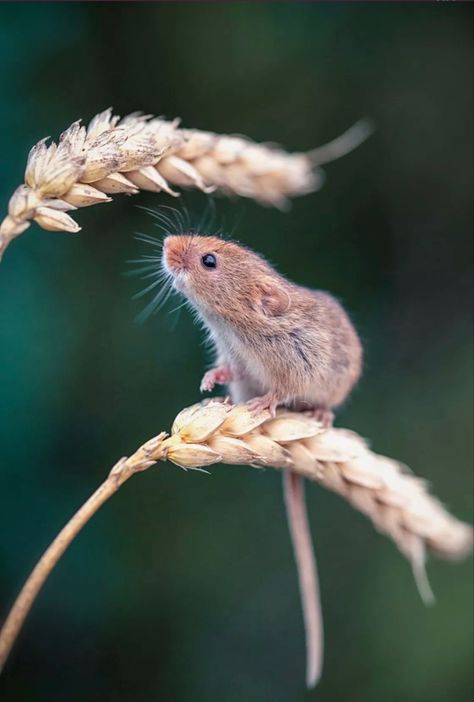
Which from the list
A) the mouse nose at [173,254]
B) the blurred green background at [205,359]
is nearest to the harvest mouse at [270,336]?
the mouse nose at [173,254]

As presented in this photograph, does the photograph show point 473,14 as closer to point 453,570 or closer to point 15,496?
point 453,570

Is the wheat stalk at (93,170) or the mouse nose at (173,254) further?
the mouse nose at (173,254)

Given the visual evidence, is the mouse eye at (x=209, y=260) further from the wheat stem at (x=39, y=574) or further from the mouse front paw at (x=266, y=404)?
the wheat stem at (x=39, y=574)

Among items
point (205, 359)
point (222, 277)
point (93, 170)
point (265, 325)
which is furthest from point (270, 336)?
point (205, 359)

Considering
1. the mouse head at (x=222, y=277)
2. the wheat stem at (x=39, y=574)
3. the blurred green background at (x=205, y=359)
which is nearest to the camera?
the wheat stem at (x=39, y=574)

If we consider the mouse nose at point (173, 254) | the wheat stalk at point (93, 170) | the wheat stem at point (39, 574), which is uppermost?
the mouse nose at point (173, 254)

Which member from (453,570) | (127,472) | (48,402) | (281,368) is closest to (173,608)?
(48,402)
